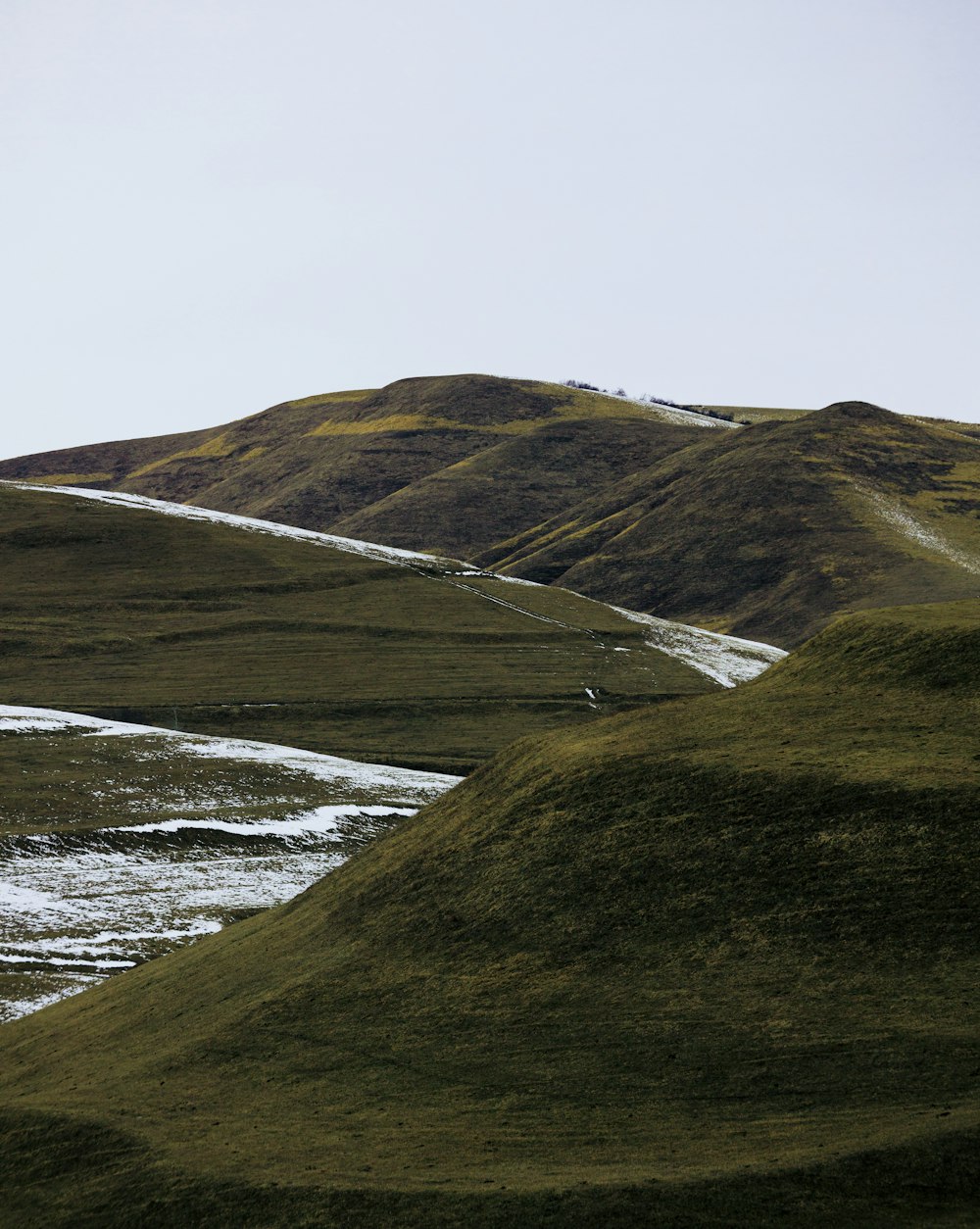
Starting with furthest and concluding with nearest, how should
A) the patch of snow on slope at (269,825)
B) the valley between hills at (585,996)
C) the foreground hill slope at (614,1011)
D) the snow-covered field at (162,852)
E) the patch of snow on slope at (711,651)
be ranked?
the patch of snow on slope at (711,651), the patch of snow on slope at (269,825), the snow-covered field at (162,852), the valley between hills at (585,996), the foreground hill slope at (614,1011)

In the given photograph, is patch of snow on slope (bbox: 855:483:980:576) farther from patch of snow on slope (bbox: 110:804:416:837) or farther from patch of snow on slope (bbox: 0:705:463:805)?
patch of snow on slope (bbox: 110:804:416:837)

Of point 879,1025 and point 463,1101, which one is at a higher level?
point 879,1025

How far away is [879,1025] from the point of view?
2208 cm

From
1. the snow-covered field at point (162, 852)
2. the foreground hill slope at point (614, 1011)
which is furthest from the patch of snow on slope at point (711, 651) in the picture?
the foreground hill slope at point (614, 1011)

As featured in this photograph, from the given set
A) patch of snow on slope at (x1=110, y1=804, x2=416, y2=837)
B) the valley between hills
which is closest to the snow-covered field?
patch of snow on slope at (x1=110, y1=804, x2=416, y2=837)

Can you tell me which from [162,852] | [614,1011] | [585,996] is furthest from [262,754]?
[614,1011]

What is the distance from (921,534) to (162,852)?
476 feet

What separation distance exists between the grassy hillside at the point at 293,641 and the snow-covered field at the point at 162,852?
9.73 meters

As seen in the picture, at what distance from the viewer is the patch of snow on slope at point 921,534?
174637 mm

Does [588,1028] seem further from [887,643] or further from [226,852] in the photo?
[226,852]

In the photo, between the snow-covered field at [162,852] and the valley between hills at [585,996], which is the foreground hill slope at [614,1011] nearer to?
the valley between hills at [585,996]

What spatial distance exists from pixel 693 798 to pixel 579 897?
3.32m

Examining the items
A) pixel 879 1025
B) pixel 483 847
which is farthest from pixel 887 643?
pixel 879 1025

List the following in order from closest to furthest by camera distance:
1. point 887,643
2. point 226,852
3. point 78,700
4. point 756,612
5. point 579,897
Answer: point 579,897 < point 887,643 < point 226,852 < point 78,700 < point 756,612
